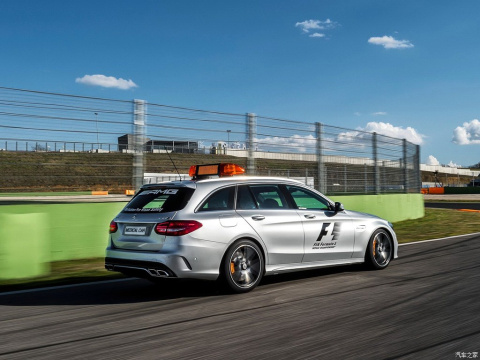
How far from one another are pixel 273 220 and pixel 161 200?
1.46 m

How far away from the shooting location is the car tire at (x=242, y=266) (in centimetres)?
619

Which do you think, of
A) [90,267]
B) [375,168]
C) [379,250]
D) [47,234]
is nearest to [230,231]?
A: [379,250]

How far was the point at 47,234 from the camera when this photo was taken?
27.3 feet

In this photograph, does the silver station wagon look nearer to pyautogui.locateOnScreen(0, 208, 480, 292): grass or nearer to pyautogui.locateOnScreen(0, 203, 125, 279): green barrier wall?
pyautogui.locateOnScreen(0, 208, 480, 292): grass

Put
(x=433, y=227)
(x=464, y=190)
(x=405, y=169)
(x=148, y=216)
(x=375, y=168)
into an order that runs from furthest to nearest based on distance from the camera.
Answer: (x=464, y=190)
(x=405, y=169)
(x=375, y=168)
(x=433, y=227)
(x=148, y=216)

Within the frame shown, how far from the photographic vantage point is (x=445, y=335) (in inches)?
173

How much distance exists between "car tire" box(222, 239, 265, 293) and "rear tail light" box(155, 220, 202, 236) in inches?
21.7

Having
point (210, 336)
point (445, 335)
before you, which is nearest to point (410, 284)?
point (445, 335)

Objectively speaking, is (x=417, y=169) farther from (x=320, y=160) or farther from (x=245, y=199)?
(x=245, y=199)

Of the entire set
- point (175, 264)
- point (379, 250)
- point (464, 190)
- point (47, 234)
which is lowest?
point (379, 250)

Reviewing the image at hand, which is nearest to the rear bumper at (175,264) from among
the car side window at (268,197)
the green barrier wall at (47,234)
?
the car side window at (268,197)

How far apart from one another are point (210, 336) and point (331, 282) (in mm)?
2958

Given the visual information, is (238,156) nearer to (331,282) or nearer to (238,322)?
(331,282)

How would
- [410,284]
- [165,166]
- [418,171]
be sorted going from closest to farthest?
[410,284] < [165,166] < [418,171]
